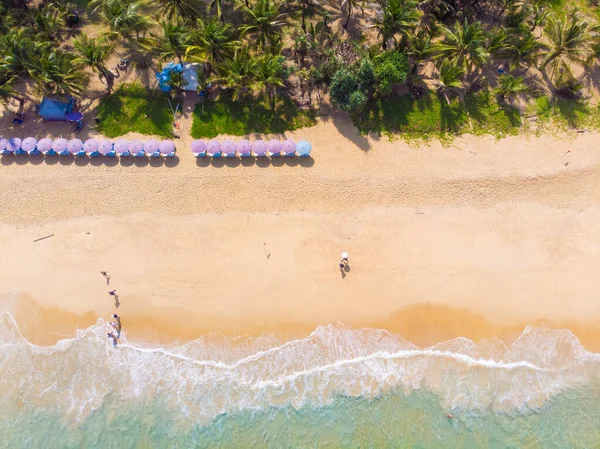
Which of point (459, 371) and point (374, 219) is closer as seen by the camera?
point (459, 371)

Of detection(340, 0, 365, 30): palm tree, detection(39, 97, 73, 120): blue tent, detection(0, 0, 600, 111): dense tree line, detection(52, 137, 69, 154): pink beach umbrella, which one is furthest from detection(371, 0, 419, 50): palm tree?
detection(52, 137, 69, 154): pink beach umbrella

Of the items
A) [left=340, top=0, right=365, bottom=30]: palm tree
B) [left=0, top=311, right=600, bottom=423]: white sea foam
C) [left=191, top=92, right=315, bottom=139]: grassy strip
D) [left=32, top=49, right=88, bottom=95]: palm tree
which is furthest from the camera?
[left=340, top=0, right=365, bottom=30]: palm tree

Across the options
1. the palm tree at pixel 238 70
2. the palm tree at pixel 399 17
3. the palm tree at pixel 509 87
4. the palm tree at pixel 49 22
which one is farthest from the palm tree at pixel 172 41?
the palm tree at pixel 509 87

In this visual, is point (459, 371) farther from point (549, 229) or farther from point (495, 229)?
point (549, 229)

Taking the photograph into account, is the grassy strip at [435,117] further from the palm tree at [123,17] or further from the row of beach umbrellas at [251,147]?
the palm tree at [123,17]

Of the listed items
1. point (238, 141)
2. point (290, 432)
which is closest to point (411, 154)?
point (238, 141)

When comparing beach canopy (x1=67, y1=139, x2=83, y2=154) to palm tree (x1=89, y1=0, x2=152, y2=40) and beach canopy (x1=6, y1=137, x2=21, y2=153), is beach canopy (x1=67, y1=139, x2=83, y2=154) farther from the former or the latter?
palm tree (x1=89, y1=0, x2=152, y2=40)

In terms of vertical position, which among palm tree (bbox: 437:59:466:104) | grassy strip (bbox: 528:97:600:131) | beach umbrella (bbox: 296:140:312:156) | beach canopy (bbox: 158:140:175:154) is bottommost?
beach umbrella (bbox: 296:140:312:156)
